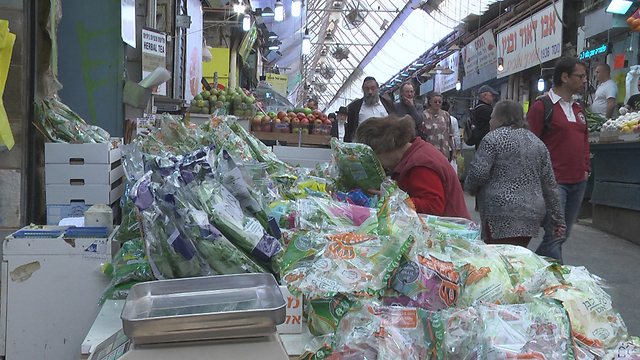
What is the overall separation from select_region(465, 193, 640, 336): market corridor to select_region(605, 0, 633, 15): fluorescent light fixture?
3564mm

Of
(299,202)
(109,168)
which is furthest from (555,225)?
(109,168)

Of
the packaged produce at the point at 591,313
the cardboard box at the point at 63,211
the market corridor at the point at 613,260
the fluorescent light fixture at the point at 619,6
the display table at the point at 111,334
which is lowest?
the market corridor at the point at 613,260

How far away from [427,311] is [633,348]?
566mm

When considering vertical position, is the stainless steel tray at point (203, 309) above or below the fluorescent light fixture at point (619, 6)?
below

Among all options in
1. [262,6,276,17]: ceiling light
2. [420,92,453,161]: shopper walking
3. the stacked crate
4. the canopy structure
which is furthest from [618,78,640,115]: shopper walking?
[262,6,276,17]: ceiling light

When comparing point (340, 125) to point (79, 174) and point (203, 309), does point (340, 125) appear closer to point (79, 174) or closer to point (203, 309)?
point (79, 174)

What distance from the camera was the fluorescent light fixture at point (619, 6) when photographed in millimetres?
8211

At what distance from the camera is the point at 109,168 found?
2.93 metres

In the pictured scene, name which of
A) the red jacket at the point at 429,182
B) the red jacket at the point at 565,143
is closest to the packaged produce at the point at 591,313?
the red jacket at the point at 429,182

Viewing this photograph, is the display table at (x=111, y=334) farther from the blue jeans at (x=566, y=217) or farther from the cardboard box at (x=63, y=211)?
the blue jeans at (x=566, y=217)

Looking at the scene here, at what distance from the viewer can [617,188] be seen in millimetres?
6617

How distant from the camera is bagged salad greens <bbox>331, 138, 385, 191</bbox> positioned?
2932 millimetres

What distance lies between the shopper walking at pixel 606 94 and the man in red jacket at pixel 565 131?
481 centimetres

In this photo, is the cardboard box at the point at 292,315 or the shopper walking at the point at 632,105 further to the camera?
the shopper walking at the point at 632,105
